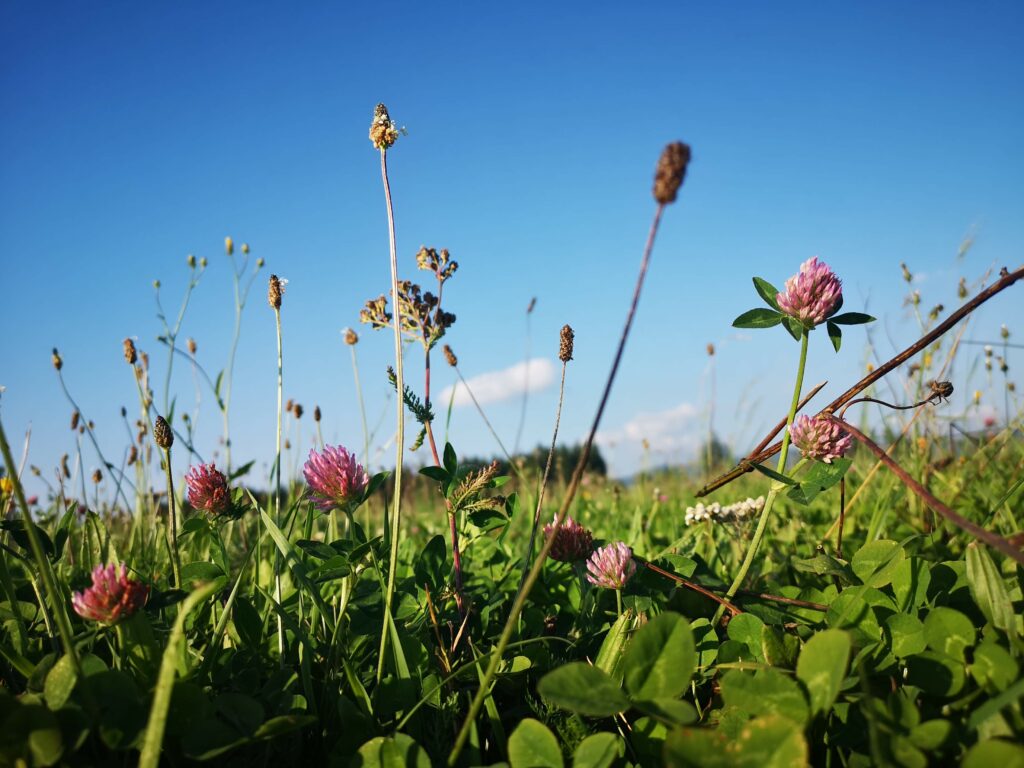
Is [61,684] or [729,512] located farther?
[729,512]

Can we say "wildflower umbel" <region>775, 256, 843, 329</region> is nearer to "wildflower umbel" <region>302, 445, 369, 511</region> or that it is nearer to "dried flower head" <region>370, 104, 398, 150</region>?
"dried flower head" <region>370, 104, 398, 150</region>

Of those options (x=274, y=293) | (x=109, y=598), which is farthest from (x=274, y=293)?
(x=109, y=598)

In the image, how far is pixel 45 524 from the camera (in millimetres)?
2289

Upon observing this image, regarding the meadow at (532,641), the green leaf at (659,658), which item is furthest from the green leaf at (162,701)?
the green leaf at (659,658)

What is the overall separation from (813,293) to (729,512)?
867mm

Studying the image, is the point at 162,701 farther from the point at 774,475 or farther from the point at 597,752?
the point at 774,475

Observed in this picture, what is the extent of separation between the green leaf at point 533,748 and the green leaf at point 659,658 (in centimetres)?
14

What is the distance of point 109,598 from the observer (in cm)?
107

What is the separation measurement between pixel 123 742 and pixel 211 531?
1.80 feet

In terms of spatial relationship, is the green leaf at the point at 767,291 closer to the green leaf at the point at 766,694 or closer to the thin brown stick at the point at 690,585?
the thin brown stick at the point at 690,585

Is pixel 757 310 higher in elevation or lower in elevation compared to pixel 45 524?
higher

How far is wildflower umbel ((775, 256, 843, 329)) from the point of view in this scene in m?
1.24

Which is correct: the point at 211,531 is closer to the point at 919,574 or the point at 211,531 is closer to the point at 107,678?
the point at 107,678

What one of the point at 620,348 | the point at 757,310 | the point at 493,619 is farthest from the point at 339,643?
the point at 757,310
